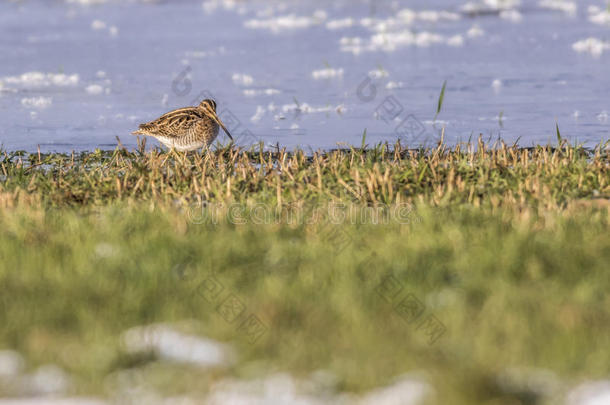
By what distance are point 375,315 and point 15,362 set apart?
1909 mm

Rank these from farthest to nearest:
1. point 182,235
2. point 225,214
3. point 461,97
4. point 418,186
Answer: point 461,97 < point 418,186 < point 225,214 < point 182,235

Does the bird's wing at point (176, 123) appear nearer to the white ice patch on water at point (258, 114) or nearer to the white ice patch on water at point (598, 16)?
the white ice patch on water at point (258, 114)

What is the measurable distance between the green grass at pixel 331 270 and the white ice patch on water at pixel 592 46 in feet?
33.5

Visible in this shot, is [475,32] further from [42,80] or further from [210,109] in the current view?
[210,109]

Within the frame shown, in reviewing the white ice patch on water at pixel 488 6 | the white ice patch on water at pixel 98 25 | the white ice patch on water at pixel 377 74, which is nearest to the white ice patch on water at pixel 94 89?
the white ice patch on water at pixel 377 74

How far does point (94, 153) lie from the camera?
11578 millimetres

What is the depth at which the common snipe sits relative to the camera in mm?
10750

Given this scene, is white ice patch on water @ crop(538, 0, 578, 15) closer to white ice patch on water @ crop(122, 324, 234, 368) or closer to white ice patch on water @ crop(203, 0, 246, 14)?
white ice patch on water @ crop(203, 0, 246, 14)

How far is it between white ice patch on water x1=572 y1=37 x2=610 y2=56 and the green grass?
1022 centimetres

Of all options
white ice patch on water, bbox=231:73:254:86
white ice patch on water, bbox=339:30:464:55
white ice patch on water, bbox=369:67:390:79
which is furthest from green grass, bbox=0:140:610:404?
white ice patch on water, bbox=339:30:464:55

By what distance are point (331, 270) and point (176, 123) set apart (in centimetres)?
523

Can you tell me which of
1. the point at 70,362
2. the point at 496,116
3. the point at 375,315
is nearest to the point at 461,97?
the point at 496,116

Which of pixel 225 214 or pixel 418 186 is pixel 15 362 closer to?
pixel 225 214

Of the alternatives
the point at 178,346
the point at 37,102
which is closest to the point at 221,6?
the point at 37,102
